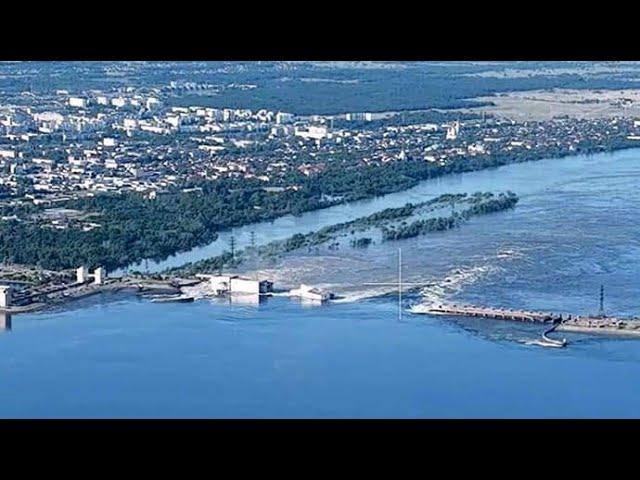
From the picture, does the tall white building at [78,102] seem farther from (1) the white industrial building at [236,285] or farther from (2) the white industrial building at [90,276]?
(1) the white industrial building at [236,285]

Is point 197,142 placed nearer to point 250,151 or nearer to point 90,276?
point 250,151

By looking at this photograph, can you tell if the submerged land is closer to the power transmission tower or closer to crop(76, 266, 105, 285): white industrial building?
crop(76, 266, 105, 285): white industrial building

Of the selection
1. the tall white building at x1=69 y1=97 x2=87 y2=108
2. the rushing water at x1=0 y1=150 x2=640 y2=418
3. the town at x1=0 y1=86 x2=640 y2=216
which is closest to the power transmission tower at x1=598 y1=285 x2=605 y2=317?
the rushing water at x1=0 y1=150 x2=640 y2=418

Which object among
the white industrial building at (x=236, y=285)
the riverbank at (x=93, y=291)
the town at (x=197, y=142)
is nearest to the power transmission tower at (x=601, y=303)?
the town at (x=197, y=142)

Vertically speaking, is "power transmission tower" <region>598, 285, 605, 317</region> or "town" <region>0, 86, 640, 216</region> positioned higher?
"town" <region>0, 86, 640, 216</region>

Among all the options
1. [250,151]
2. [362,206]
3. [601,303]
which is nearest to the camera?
[601,303]

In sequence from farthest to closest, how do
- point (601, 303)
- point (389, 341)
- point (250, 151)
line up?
point (250, 151) → point (601, 303) → point (389, 341)

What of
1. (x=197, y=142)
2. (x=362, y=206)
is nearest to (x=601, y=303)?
(x=362, y=206)
